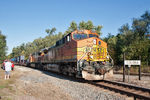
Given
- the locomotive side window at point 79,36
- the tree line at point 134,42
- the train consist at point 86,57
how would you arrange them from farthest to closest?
the tree line at point 134,42, the locomotive side window at point 79,36, the train consist at point 86,57

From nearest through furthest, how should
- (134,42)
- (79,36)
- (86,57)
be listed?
(86,57) < (79,36) < (134,42)

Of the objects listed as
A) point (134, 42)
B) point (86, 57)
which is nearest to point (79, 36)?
point (86, 57)

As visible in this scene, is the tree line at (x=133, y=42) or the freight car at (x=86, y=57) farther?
the tree line at (x=133, y=42)

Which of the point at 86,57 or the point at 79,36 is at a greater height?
the point at 79,36

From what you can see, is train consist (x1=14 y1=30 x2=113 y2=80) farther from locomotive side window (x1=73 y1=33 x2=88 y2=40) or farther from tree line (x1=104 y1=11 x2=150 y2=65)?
tree line (x1=104 y1=11 x2=150 y2=65)

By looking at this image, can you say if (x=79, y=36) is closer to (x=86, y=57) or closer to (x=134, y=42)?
(x=86, y=57)

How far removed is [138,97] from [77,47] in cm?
525

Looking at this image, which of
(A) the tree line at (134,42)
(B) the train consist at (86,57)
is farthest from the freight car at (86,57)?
(A) the tree line at (134,42)

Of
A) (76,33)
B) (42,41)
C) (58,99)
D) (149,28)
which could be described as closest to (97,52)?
(76,33)

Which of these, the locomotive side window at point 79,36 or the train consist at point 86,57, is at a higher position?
the locomotive side window at point 79,36

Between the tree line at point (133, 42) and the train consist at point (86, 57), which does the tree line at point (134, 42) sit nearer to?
the tree line at point (133, 42)

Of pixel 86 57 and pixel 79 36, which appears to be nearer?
pixel 86 57

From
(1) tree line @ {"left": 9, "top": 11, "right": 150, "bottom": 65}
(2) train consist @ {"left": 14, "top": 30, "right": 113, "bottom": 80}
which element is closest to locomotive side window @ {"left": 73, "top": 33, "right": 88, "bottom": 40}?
(2) train consist @ {"left": 14, "top": 30, "right": 113, "bottom": 80}

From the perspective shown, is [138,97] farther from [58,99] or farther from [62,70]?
[62,70]
